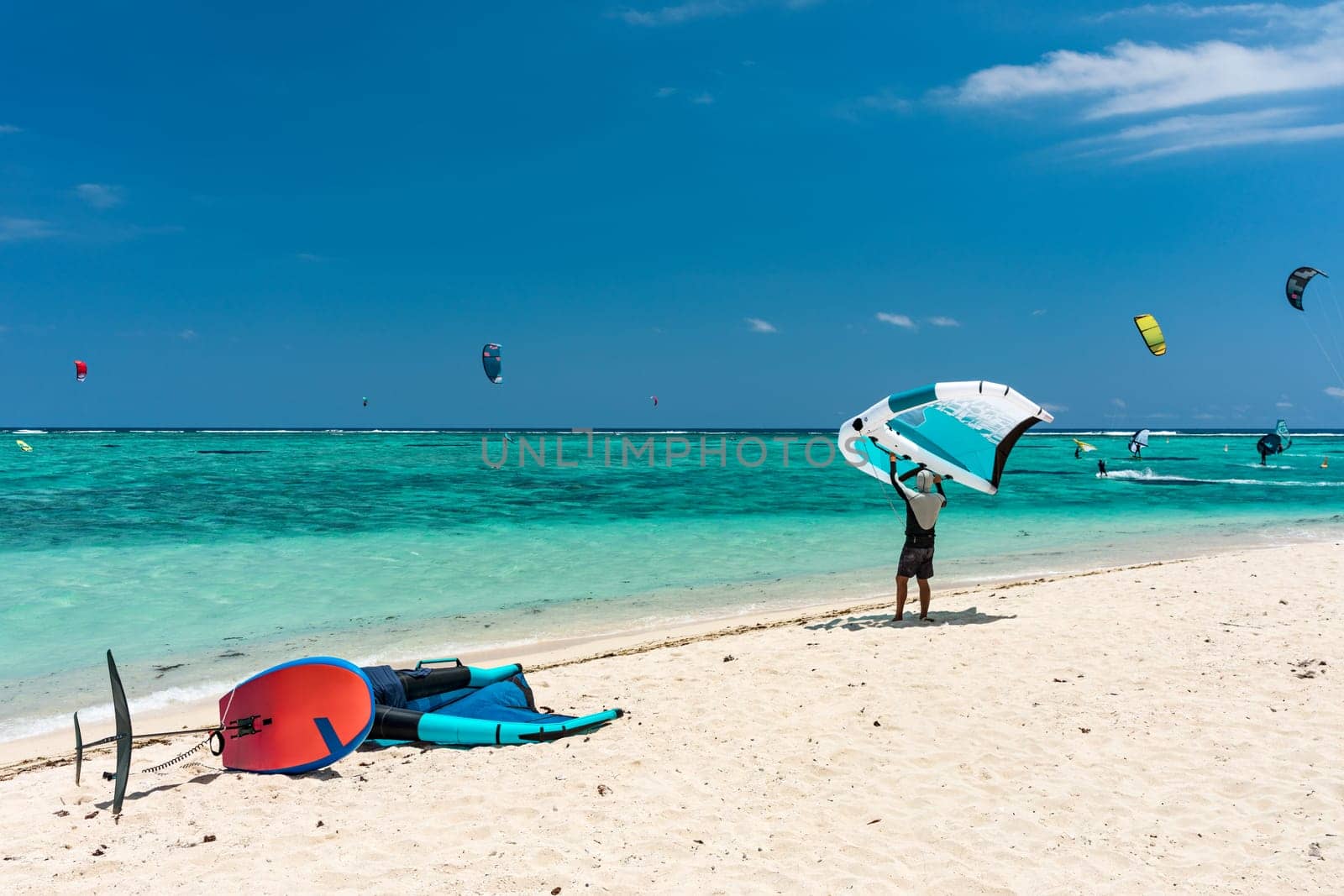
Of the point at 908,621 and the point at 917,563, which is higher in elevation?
the point at 917,563

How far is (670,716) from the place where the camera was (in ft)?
20.0

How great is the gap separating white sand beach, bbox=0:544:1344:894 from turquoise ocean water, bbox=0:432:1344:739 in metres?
2.80

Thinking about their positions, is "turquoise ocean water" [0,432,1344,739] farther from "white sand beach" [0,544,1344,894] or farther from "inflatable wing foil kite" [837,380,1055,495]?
"inflatable wing foil kite" [837,380,1055,495]

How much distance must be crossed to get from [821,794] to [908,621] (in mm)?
4778

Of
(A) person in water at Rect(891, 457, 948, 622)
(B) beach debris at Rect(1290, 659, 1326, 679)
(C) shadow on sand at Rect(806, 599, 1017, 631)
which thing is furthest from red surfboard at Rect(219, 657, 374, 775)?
(B) beach debris at Rect(1290, 659, 1326, 679)

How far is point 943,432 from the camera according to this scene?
8.95 metres

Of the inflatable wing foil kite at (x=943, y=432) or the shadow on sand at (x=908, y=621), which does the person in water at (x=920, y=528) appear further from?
the inflatable wing foil kite at (x=943, y=432)

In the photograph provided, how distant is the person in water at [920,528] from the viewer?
8.66m

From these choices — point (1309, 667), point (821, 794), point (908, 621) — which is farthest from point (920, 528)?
point (821, 794)

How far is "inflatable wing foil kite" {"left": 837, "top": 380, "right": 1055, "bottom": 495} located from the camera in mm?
8055

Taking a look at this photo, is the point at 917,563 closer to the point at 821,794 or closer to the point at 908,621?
the point at 908,621

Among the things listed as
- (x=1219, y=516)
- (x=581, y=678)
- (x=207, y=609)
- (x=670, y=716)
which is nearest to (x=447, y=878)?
(x=670, y=716)

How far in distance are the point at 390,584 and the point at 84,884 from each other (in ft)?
30.4

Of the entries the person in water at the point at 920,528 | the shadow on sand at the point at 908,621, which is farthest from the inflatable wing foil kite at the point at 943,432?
the shadow on sand at the point at 908,621
